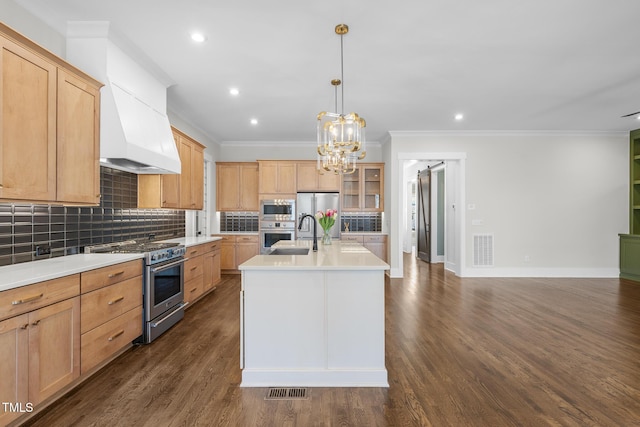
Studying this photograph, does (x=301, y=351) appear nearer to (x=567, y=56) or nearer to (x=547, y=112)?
(x=567, y=56)

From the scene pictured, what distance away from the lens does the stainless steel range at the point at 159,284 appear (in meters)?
3.08

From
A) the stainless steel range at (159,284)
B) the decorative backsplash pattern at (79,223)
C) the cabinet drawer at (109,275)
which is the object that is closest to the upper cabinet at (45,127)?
the decorative backsplash pattern at (79,223)

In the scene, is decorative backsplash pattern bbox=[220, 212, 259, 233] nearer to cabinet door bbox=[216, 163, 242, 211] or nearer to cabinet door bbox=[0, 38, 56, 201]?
cabinet door bbox=[216, 163, 242, 211]

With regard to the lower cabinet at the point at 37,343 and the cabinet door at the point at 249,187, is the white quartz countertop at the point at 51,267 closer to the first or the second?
the lower cabinet at the point at 37,343

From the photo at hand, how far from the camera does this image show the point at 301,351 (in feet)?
7.90

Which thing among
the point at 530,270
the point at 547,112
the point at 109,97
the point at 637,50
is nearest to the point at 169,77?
the point at 109,97

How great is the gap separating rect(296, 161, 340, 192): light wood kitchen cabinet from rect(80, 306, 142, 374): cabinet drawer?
13.5 feet

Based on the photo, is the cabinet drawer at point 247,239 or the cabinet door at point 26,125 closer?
the cabinet door at point 26,125

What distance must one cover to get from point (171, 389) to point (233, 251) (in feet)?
14.2

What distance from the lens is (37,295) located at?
188 cm

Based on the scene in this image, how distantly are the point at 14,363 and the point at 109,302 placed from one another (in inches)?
32.0

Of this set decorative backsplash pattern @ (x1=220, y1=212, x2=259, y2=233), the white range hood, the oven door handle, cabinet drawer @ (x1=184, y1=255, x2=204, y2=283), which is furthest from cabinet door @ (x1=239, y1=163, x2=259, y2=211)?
the white range hood

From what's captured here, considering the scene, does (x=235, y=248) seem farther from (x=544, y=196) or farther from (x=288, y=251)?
(x=544, y=196)

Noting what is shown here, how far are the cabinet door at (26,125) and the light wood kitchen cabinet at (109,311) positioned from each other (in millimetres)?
704
